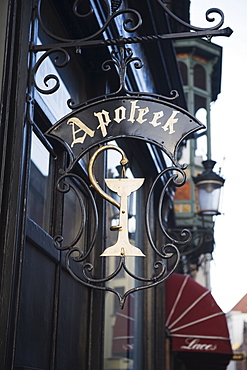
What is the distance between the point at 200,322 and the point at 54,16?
6.06 meters

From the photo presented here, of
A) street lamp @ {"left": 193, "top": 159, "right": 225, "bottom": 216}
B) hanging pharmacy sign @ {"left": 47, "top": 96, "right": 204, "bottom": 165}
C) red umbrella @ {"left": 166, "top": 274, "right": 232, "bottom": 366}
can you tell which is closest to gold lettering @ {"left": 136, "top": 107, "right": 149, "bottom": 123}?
hanging pharmacy sign @ {"left": 47, "top": 96, "right": 204, "bottom": 165}

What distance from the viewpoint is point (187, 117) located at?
3.16 metres

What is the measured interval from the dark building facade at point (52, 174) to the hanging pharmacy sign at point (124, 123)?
0.02 meters

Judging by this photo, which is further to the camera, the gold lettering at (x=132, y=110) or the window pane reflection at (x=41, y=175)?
the window pane reflection at (x=41, y=175)

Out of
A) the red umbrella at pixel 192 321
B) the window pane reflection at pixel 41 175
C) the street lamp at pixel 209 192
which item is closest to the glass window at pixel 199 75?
the street lamp at pixel 209 192

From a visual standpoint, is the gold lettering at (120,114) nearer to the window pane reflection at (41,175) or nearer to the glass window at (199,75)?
the window pane reflection at (41,175)

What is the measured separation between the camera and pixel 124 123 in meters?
3.20

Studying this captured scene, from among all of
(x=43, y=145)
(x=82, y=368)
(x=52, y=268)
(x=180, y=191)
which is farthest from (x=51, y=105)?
(x=180, y=191)

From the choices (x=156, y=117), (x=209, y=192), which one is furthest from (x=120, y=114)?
(x=209, y=192)

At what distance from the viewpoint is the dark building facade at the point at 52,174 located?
302cm

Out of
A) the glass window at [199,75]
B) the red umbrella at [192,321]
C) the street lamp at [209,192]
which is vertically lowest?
the red umbrella at [192,321]

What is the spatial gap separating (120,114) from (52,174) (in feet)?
3.58

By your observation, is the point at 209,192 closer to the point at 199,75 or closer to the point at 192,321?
the point at 192,321

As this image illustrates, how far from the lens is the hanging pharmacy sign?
3.15 m
